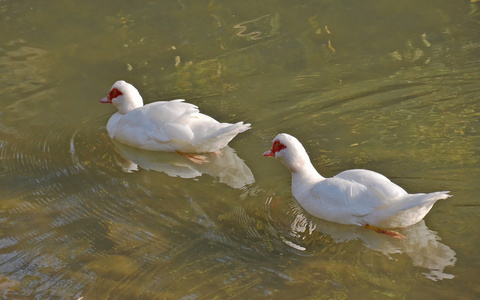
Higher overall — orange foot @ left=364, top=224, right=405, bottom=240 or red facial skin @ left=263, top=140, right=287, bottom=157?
red facial skin @ left=263, top=140, right=287, bottom=157

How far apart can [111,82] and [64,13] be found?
269cm

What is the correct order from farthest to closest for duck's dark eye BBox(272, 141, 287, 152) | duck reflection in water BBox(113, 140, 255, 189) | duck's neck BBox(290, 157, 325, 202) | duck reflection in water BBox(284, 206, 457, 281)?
duck reflection in water BBox(113, 140, 255, 189) → duck's dark eye BBox(272, 141, 287, 152) → duck's neck BBox(290, 157, 325, 202) → duck reflection in water BBox(284, 206, 457, 281)

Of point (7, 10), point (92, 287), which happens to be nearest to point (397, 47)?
point (92, 287)

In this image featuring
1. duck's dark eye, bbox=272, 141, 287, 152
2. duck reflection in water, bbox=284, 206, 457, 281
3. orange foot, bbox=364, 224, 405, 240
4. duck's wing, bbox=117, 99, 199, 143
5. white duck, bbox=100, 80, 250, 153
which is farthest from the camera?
duck's wing, bbox=117, 99, 199, 143

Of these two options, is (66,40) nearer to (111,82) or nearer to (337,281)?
(111,82)

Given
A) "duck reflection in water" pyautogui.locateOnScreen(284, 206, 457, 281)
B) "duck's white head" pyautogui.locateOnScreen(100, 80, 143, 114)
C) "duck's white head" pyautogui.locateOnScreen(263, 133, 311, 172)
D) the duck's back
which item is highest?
"duck's white head" pyautogui.locateOnScreen(100, 80, 143, 114)

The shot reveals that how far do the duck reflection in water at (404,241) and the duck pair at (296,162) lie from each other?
0.08 m

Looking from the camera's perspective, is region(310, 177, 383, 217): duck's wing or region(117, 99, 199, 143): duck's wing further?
region(117, 99, 199, 143): duck's wing

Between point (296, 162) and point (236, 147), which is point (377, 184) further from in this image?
point (236, 147)

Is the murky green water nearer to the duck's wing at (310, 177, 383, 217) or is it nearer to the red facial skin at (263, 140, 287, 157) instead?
the duck's wing at (310, 177, 383, 217)

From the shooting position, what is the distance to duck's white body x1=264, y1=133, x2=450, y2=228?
6184mm

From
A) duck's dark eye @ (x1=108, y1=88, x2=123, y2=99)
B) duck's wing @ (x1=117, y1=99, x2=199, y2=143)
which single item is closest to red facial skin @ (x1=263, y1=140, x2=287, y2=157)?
duck's wing @ (x1=117, y1=99, x2=199, y2=143)

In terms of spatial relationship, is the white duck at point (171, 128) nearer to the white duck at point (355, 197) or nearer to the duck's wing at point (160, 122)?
the duck's wing at point (160, 122)

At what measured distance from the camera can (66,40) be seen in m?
11.2
